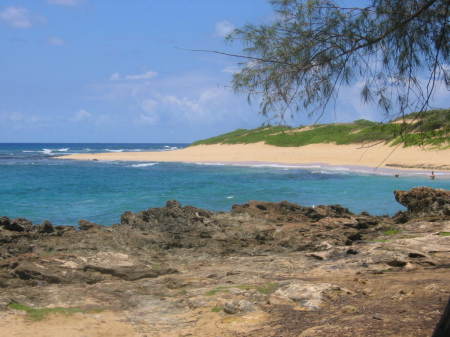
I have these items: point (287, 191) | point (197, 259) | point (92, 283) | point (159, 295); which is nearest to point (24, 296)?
point (92, 283)

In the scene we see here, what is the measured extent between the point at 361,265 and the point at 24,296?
430 centimetres

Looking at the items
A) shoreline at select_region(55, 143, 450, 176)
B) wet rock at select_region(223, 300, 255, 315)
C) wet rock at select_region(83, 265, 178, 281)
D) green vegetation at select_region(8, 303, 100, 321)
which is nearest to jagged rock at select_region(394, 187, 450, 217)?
wet rock at select_region(83, 265, 178, 281)

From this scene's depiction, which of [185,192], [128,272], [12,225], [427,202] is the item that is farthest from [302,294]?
[185,192]

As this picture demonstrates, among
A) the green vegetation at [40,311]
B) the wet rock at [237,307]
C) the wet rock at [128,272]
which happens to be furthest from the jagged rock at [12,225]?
the wet rock at [237,307]

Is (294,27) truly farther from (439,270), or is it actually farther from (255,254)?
(255,254)

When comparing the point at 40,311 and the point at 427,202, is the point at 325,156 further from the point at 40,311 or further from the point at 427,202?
the point at 40,311

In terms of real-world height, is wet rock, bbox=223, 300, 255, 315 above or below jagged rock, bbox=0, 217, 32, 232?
below

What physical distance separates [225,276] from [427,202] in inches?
254

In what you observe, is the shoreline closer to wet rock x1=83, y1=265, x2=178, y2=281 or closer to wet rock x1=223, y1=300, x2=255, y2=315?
wet rock x1=83, y1=265, x2=178, y2=281

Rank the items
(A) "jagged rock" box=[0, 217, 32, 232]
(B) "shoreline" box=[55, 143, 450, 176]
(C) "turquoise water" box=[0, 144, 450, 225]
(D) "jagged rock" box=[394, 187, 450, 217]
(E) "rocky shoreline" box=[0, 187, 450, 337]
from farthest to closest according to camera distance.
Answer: (B) "shoreline" box=[55, 143, 450, 176], (C) "turquoise water" box=[0, 144, 450, 225], (D) "jagged rock" box=[394, 187, 450, 217], (A) "jagged rock" box=[0, 217, 32, 232], (E) "rocky shoreline" box=[0, 187, 450, 337]

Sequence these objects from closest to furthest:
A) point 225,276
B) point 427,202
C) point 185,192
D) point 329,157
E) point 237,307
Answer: point 237,307 → point 225,276 → point 427,202 → point 185,192 → point 329,157

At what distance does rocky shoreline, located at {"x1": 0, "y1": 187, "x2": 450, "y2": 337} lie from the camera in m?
4.75

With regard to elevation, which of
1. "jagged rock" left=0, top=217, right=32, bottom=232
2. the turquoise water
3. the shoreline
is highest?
the shoreline

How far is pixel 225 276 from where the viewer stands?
6.61m
